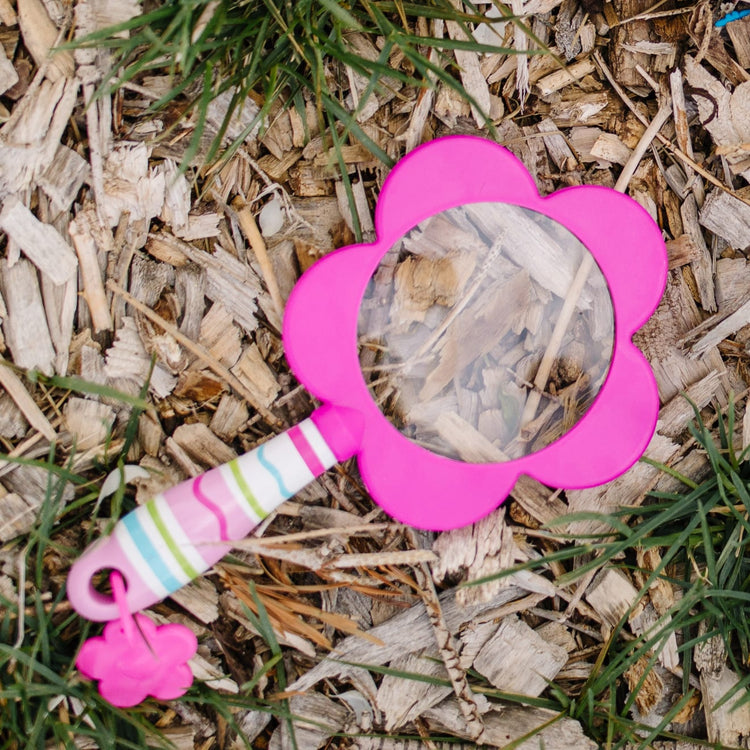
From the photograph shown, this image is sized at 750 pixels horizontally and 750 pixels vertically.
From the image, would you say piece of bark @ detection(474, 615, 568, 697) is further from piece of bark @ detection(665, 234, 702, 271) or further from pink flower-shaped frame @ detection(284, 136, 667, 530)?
piece of bark @ detection(665, 234, 702, 271)

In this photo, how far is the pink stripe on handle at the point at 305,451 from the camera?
3.43ft

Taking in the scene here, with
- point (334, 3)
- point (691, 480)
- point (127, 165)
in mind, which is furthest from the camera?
point (691, 480)

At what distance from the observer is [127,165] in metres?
1.10

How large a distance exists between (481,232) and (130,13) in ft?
1.82

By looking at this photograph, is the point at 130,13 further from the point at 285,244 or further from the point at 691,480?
the point at 691,480

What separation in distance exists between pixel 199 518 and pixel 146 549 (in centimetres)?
8

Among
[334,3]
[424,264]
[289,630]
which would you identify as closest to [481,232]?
[424,264]

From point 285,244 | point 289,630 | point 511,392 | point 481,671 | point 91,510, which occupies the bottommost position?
point 481,671

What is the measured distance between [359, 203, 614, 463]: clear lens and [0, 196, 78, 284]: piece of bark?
1.42 ft

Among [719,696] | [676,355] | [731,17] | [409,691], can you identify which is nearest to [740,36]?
[731,17]

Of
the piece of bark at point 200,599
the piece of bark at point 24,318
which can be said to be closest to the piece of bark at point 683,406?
the piece of bark at point 200,599

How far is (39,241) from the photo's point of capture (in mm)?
1091

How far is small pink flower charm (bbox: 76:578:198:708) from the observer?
100cm

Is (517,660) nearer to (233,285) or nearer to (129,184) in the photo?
(233,285)
